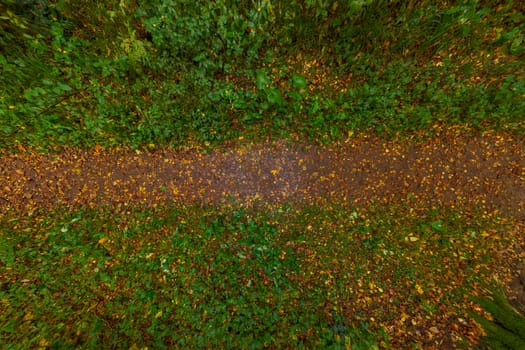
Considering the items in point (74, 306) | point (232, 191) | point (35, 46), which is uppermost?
point (35, 46)

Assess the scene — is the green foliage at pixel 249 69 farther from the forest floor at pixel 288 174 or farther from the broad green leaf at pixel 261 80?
the forest floor at pixel 288 174

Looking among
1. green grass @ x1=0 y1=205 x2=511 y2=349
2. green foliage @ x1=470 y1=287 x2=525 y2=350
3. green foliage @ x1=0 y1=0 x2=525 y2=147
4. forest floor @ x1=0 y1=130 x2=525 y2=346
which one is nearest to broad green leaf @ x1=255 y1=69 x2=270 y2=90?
green foliage @ x1=0 y1=0 x2=525 y2=147

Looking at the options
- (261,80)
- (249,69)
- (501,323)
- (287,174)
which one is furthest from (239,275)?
(501,323)

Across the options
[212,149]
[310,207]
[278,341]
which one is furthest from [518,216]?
[212,149]

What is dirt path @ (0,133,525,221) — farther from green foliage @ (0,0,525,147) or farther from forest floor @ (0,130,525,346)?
green foliage @ (0,0,525,147)

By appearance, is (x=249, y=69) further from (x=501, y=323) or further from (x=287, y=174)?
(x=501, y=323)

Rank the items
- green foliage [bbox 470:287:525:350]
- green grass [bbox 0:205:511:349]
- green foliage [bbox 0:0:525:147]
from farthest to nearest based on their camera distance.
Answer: green grass [bbox 0:205:511:349]
green foliage [bbox 0:0:525:147]
green foliage [bbox 470:287:525:350]

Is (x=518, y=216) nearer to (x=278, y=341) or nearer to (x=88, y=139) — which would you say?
(x=278, y=341)
